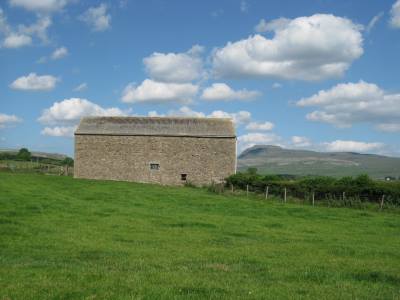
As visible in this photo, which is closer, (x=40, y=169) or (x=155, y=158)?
(x=155, y=158)

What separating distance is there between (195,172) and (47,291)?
4074cm

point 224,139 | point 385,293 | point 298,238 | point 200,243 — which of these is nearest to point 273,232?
point 298,238

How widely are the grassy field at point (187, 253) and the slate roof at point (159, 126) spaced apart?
23.2 metres

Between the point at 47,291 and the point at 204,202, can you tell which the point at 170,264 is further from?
the point at 204,202

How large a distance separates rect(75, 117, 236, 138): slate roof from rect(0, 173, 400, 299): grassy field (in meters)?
23.2

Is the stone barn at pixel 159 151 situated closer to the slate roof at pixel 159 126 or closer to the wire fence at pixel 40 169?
the slate roof at pixel 159 126

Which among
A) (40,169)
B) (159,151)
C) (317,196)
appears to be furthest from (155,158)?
(317,196)

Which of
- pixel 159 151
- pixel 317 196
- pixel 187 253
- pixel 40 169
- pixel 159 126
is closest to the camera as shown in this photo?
pixel 187 253

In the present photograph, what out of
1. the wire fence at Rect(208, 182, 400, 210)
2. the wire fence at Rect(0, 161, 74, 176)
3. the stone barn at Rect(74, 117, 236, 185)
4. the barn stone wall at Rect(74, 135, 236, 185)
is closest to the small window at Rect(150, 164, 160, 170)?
the stone barn at Rect(74, 117, 236, 185)

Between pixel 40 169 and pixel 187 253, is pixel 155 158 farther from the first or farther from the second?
pixel 187 253

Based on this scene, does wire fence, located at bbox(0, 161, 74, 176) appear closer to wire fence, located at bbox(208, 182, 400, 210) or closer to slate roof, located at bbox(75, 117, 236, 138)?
slate roof, located at bbox(75, 117, 236, 138)

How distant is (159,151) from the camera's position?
161 ft

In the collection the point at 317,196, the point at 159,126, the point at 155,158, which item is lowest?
the point at 317,196

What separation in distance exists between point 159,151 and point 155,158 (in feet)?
2.78
